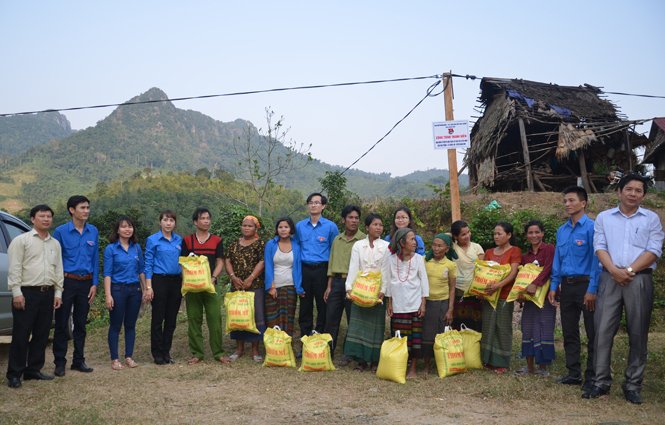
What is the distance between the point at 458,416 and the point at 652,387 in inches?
74.7

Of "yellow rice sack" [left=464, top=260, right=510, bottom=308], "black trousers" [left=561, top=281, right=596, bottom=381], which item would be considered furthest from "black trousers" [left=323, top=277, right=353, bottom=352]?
"black trousers" [left=561, top=281, right=596, bottom=381]

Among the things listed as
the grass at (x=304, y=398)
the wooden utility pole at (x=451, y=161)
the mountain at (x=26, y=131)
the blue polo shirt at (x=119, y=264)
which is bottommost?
the grass at (x=304, y=398)

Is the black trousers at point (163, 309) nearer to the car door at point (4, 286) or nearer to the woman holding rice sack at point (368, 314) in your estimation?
the car door at point (4, 286)

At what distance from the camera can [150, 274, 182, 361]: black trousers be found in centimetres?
515

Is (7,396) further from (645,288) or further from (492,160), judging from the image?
(492,160)

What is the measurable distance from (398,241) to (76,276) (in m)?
3.20

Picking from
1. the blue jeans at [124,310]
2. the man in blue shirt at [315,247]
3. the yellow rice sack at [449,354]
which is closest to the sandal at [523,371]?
the yellow rice sack at [449,354]

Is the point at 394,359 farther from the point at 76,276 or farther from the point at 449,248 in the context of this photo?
the point at 76,276

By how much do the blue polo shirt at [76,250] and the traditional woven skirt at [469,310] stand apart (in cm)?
380

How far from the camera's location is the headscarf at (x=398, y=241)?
462 centimetres

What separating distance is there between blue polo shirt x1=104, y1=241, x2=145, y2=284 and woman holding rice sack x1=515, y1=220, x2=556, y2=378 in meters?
3.97

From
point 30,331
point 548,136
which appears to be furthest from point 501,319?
point 548,136

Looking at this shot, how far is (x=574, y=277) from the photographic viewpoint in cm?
426

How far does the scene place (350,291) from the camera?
483cm
